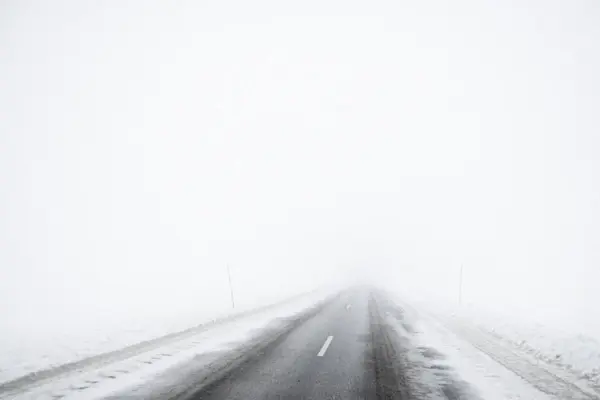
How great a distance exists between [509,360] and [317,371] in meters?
5.06

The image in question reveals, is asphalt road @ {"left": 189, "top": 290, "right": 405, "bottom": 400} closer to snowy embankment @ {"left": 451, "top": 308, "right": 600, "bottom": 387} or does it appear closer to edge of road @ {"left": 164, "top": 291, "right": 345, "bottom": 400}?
edge of road @ {"left": 164, "top": 291, "right": 345, "bottom": 400}

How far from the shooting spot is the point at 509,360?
8227 millimetres

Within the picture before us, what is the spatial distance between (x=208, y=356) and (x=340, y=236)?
4100 inches

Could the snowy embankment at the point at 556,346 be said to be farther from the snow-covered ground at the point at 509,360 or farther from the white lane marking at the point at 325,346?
the white lane marking at the point at 325,346

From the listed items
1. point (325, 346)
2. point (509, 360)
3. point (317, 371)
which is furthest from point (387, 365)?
point (509, 360)

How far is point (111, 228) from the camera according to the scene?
95.2 m

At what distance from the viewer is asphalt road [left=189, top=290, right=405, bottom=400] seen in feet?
18.3

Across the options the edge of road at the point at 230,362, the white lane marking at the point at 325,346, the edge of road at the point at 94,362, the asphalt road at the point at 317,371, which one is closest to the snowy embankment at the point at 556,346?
the asphalt road at the point at 317,371

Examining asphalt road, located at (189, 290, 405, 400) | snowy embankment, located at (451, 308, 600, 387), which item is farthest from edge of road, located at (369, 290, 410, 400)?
snowy embankment, located at (451, 308, 600, 387)

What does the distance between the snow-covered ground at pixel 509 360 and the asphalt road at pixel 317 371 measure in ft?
3.46

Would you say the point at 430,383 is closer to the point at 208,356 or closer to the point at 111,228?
the point at 208,356

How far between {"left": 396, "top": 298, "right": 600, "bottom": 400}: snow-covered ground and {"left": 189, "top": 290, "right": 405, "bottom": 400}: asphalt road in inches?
41.6

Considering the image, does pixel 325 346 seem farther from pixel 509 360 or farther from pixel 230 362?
pixel 509 360

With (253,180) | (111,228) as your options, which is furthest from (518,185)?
(111,228)
